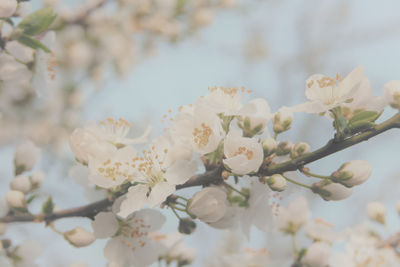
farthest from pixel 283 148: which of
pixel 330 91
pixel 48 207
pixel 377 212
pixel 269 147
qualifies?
pixel 377 212

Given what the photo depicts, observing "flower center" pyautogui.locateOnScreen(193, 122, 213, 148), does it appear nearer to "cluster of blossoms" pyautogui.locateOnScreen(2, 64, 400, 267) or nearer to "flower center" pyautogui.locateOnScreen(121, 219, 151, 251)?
"cluster of blossoms" pyautogui.locateOnScreen(2, 64, 400, 267)

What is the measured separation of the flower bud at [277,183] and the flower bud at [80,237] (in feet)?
1.27

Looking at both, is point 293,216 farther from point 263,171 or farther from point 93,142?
point 93,142

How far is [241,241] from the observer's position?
2.15 m

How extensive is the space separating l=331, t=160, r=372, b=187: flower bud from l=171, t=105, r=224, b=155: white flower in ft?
0.73

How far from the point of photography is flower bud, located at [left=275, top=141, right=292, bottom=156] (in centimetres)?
75

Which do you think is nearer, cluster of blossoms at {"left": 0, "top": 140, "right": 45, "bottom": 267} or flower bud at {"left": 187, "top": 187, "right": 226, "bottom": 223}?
flower bud at {"left": 187, "top": 187, "right": 226, "bottom": 223}

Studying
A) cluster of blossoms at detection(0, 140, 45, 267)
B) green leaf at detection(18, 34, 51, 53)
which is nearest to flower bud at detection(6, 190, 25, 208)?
cluster of blossoms at detection(0, 140, 45, 267)

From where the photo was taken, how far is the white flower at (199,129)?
2.43 ft

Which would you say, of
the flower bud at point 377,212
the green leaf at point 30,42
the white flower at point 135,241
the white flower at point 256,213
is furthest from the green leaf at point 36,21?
the flower bud at point 377,212

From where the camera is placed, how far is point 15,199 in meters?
0.91

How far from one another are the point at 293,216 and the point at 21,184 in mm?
712

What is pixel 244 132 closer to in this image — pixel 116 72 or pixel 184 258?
pixel 184 258

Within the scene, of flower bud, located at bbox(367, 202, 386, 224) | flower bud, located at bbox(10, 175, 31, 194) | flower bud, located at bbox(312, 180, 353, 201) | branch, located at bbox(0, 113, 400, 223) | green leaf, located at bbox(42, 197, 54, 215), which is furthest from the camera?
flower bud, located at bbox(367, 202, 386, 224)
